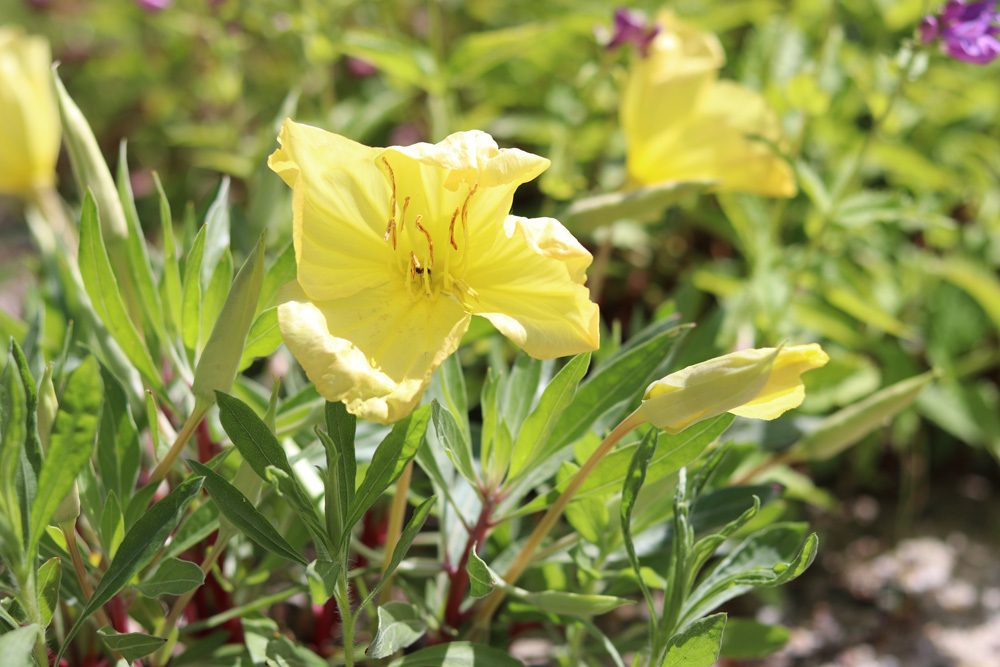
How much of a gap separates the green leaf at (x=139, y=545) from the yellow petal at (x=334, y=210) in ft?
0.81

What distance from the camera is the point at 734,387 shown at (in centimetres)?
87

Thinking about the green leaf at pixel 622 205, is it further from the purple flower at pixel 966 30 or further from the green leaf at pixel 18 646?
the green leaf at pixel 18 646

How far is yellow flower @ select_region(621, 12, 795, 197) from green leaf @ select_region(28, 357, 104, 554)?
3.00 feet

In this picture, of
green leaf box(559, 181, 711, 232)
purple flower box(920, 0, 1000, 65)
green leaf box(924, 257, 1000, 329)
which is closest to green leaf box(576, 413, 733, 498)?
green leaf box(559, 181, 711, 232)

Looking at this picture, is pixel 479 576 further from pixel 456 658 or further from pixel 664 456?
pixel 664 456

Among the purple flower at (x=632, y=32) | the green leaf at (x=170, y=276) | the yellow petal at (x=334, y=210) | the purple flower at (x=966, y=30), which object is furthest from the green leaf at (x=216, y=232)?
the purple flower at (x=966, y=30)

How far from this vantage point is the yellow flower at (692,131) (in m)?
1.48

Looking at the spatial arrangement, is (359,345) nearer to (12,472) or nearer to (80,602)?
(12,472)

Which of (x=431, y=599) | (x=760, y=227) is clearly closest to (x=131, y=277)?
(x=431, y=599)

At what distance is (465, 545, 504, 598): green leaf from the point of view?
929 millimetres

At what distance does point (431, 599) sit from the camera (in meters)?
1.19

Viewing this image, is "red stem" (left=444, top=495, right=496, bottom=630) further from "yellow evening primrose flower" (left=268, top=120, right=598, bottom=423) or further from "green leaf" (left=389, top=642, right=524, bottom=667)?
"yellow evening primrose flower" (left=268, top=120, right=598, bottom=423)

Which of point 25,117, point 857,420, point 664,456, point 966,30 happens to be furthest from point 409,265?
point 25,117

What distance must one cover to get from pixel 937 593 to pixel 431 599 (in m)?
1.15
